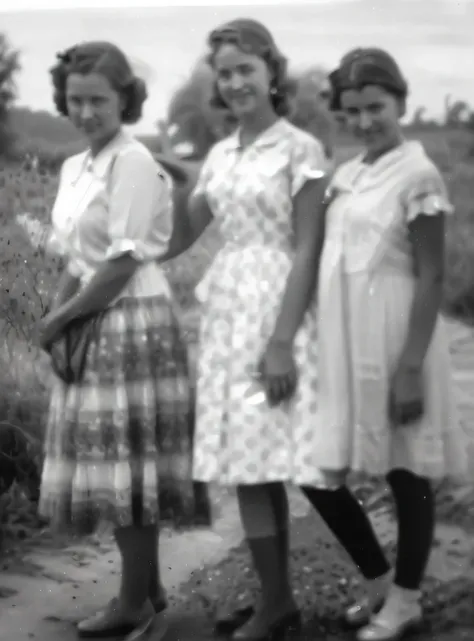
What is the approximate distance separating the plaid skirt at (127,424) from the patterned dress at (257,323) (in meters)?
0.10

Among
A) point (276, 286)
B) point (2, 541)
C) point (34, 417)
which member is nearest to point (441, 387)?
point (276, 286)

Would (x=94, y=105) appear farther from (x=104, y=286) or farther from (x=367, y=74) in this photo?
(x=367, y=74)

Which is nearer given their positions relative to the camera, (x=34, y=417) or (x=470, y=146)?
(x=470, y=146)

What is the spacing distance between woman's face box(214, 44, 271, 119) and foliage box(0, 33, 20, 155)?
650 mm

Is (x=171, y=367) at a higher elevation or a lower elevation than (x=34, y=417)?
higher

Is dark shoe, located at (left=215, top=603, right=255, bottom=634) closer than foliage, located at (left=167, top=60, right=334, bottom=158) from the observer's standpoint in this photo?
No

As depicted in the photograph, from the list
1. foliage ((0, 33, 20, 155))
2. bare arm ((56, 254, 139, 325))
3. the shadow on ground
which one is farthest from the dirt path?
foliage ((0, 33, 20, 155))

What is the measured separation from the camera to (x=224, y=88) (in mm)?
2408

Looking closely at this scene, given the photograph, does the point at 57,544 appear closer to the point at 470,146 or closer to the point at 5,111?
the point at 5,111

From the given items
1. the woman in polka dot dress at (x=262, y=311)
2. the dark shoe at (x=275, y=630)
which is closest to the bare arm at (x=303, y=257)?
the woman in polka dot dress at (x=262, y=311)

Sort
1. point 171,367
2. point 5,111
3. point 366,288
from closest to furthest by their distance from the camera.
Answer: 1. point 366,288
2. point 171,367
3. point 5,111

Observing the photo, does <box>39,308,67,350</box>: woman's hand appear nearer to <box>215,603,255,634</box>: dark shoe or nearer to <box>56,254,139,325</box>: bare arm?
<box>56,254,139,325</box>: bare arm

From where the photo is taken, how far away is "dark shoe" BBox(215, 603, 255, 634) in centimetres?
254

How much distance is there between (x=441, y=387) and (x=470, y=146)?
0.62 m
